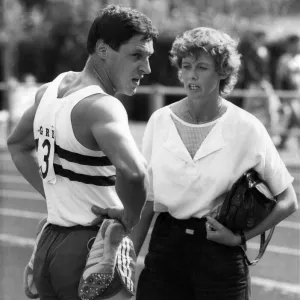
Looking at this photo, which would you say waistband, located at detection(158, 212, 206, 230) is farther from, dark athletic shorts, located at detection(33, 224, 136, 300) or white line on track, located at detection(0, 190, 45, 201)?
white line on track, located at detection(0, 190, 45, 201)

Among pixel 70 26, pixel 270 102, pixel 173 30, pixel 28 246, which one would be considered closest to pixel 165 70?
pixel 173 30

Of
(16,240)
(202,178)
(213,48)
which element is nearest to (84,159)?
(202,178)

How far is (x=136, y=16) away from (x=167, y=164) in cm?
86

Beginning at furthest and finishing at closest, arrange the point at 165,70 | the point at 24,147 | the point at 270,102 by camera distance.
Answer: the point at 165,70
the point at 270,102
the point at 24,147

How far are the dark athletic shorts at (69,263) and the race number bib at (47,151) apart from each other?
22 centimetres

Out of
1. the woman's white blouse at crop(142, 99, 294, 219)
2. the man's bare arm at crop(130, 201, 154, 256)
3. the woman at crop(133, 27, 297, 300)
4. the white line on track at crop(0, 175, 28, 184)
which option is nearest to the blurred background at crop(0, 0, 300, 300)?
the white line on track at crop(0, 175, 28, 184)

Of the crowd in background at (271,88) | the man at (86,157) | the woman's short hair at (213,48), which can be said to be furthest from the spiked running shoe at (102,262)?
the crowd in background at (271,88)

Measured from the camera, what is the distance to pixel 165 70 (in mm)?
19250

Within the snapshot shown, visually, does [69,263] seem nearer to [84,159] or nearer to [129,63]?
[84,159]

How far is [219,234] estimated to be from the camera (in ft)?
10.8

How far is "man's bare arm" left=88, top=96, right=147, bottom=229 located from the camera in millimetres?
2607

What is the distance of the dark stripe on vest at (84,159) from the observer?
2.81 meters

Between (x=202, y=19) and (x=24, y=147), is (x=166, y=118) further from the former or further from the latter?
Result: (x=202, y=19)

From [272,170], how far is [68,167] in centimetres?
103
